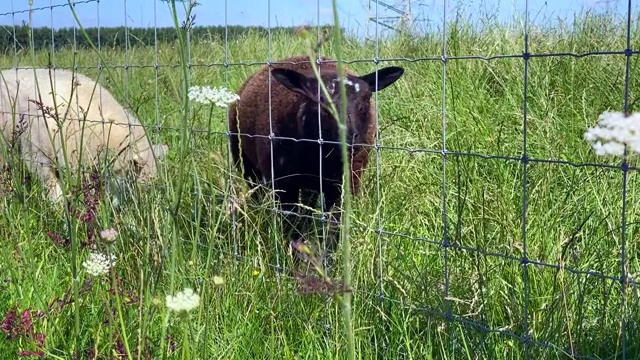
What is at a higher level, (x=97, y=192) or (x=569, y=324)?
(x=97, y=192)

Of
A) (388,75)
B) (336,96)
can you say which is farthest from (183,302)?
(388,75)

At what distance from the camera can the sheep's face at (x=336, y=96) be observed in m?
4.33

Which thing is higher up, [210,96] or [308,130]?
[210,96]

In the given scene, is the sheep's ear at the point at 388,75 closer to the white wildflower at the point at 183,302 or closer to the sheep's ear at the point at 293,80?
the sheep's ear at the point at 293,80

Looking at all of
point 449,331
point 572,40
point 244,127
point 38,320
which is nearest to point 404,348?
point 449,331

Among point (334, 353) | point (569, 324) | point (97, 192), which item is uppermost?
point (97, 192)

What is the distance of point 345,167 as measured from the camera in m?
1.21

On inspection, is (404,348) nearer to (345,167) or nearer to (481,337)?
(481,337)

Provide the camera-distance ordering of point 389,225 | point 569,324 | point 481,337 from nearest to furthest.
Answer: point 569,324, point 481,337, point 389,225

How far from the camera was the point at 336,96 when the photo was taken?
4375 mm

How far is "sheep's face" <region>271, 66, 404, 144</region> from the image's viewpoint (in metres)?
4.33

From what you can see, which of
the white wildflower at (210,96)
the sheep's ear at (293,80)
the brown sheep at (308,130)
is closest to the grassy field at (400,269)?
the white wildflower at (210,96)

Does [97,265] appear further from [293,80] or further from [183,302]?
[293,80]

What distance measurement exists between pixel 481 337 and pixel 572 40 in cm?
402
